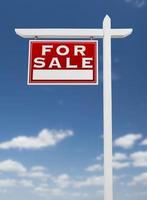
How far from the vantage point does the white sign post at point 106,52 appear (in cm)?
619

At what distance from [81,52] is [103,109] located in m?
1.02

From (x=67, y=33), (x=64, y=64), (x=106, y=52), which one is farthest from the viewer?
(x=67, y=33)

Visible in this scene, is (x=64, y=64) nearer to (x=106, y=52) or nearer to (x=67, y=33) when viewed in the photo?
(x=67, y=33)

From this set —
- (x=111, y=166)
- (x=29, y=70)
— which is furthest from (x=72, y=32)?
(x=111, y=166)

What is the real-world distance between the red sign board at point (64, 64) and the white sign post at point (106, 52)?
14 cm

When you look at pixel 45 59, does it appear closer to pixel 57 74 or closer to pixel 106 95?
pixel 57 74

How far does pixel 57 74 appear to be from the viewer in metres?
6.88

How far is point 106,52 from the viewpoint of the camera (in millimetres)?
6738

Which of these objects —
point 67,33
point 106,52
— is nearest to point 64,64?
point 67,33

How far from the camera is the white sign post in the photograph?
6.19 meters

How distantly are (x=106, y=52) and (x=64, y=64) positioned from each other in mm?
641

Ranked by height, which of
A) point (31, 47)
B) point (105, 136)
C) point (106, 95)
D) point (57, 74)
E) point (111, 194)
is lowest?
point (111, 194)

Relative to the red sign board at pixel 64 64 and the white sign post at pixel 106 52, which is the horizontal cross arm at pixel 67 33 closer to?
the white sign post at pixel 106 52

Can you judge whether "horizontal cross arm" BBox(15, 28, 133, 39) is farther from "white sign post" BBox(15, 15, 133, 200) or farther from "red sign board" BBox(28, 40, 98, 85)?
"red sign board" BBox(28, 40, 98, 85)
